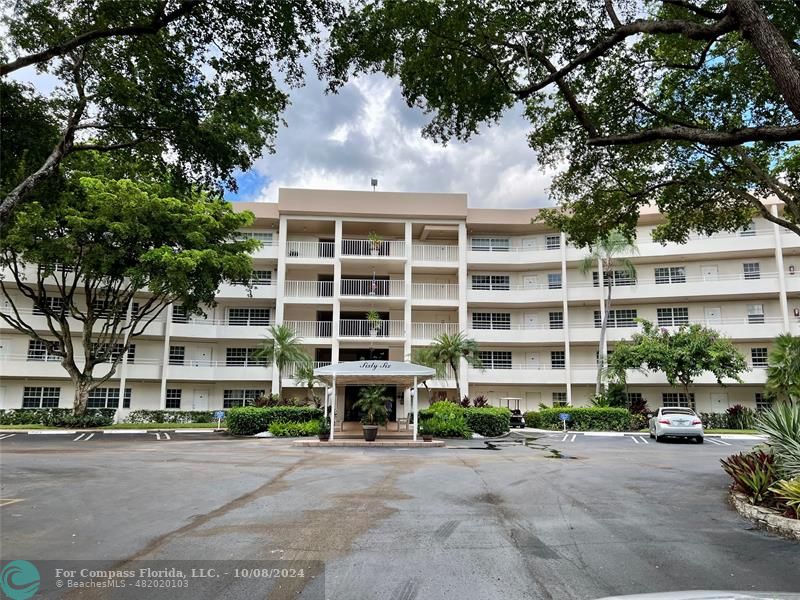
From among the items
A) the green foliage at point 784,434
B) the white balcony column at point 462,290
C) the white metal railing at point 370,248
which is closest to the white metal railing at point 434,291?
the white balcony column at point 462,290

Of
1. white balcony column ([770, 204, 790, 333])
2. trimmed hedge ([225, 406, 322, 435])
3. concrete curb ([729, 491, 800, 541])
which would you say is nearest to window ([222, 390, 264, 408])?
trimmed hedge ([225, 406, 322, 435])

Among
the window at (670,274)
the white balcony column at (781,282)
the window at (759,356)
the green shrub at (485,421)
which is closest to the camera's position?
the green shrub at (485,421)

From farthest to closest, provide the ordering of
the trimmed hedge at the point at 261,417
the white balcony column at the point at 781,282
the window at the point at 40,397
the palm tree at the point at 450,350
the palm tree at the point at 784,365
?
the window at the point at 40,397
the white balcony column at the point at 781,282
the palm tree at the point at 450,350
the trimmed hedge at the point at 261,417
the palm tree at the point at 784,365

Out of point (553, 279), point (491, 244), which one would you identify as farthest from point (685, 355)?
point (491, 244)

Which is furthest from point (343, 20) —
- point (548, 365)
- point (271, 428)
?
point (548, 365)

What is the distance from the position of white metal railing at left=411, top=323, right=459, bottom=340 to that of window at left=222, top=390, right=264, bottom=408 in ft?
35.4

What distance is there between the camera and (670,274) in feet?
114

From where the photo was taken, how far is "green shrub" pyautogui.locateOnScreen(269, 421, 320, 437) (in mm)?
24391

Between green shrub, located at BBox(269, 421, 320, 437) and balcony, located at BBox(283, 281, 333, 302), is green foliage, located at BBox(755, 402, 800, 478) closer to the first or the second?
green shrub, located at BBox(269, 421, 320, 437)

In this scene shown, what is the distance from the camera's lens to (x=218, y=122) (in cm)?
1077

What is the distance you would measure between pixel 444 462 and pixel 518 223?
23.3m

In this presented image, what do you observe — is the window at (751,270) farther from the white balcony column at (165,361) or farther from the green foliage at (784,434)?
the white balcony column at (165,361)

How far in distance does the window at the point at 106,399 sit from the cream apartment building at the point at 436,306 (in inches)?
2.8

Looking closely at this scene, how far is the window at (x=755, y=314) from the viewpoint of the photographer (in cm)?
3294
